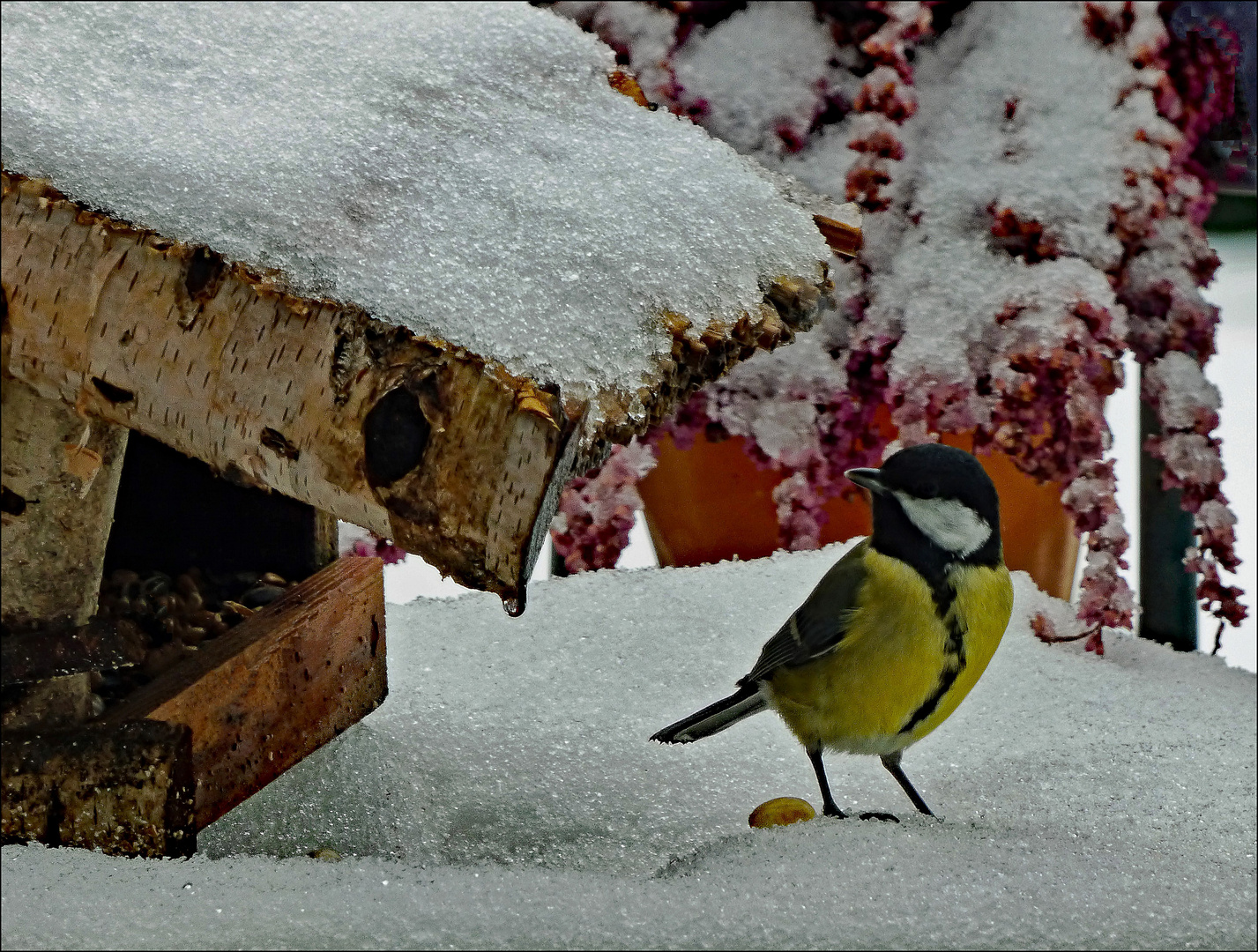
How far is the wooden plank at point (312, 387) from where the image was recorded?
689mm

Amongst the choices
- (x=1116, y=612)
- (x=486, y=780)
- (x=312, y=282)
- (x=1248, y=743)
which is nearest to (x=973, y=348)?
(x=1116, y=612)

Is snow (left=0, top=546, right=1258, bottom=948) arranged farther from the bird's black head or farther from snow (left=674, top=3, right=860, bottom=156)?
snow (left=674, top=3, right=860, bottom=156)

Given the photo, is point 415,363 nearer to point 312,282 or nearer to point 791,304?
point 312,282

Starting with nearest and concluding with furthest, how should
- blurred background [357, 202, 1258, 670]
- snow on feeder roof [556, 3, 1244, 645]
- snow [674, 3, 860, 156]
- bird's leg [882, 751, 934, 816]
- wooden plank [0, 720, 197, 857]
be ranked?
1. wooden plank [0, 720, 197, 857]
2. bird's leg [882, 751, 934, 816]
3. snow on feeder roof [556, 3, 1244, 645]
4. snow [674, 3, 860, 156]
5. blurred background [357, 202, 1258, 670]

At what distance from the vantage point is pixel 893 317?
130cm

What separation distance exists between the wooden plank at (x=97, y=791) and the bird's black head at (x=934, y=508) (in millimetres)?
497

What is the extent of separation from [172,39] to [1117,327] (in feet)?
2.83

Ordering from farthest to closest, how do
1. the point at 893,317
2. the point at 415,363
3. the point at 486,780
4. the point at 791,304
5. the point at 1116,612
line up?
1. the point at 893,317
2. the point at 1116,612
3. the point at 486,780
4. the point at 791,304
5. the point at 415,363

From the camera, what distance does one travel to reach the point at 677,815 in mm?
944

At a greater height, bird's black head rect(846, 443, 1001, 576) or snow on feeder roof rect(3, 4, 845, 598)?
snow on feeder roof rect(3, 4, 845, 598)

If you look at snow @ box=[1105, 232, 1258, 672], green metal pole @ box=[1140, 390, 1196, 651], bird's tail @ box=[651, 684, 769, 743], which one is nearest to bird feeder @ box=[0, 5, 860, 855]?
bird's tail @ box=[651, 684, 769, 743]

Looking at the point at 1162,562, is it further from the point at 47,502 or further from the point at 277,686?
the point at 47,502

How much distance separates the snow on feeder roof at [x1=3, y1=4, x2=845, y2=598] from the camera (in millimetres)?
709

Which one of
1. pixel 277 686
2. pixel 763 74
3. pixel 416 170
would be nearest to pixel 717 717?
pixel 277 686
